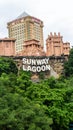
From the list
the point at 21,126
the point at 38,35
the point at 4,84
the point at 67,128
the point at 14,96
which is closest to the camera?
the point at 21,126

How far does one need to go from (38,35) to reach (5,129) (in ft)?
236

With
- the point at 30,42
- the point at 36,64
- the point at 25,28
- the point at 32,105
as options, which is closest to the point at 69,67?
the point at 36,64

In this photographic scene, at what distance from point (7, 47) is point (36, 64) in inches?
286

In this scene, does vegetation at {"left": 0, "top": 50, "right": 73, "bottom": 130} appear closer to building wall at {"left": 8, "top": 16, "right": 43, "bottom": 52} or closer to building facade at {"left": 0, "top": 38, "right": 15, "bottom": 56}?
building facade at {"left": 0, "top": 38, "right": 15, "bottom": 56}

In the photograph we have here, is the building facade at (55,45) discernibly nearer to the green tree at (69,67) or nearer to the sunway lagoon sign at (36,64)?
the sunway lagoon sign at (36,64)

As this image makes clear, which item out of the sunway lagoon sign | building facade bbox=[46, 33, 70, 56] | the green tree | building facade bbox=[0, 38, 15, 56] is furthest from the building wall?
the green tree

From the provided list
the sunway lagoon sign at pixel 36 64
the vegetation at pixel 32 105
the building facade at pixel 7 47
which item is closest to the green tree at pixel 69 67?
the sunway lagoon sign at pixel 36 64

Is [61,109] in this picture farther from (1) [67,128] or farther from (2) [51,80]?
(2) [51,80]

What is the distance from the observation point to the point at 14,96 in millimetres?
22734

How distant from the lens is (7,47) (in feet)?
196

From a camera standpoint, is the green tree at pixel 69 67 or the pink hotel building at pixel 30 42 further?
the pink hotel building at pixel 30 42

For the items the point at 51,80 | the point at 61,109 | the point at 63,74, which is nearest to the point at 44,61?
the point at 63,74

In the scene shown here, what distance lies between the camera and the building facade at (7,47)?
195 feet

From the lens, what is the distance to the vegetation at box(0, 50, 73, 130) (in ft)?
70.0
